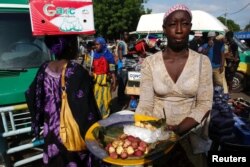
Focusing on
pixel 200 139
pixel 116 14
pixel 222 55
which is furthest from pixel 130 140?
pixel 116 14

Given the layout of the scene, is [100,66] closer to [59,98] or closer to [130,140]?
[59,98]

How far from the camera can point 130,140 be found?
1.71m

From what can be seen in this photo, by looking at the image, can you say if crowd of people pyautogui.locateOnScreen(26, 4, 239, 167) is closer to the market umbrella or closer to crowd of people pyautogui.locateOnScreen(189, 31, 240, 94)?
crowd of people pyautogui.locateOnScreen(189, 31, 240, 94)

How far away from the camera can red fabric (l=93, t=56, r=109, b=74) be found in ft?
20.2

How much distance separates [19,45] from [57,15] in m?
0.81

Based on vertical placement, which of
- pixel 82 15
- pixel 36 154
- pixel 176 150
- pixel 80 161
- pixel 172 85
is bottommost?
pixel 36 154

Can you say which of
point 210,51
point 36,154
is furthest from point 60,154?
point 210,51

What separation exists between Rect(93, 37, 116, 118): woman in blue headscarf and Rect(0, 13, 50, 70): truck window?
66.9 inches

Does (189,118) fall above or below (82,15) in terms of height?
below

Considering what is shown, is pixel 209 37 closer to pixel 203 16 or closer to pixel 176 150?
pixel 203 16

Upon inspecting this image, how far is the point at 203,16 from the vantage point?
39.5 ft

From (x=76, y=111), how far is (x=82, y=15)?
90.8 inches

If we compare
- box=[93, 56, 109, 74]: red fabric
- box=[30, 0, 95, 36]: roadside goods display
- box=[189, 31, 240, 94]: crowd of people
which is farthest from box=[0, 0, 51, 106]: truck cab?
box=[189, 31, 240, 94]: crowd of people

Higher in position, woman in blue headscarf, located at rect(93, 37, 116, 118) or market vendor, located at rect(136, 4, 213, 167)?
market vendor, located at rect(136, 4, 213, 167)
